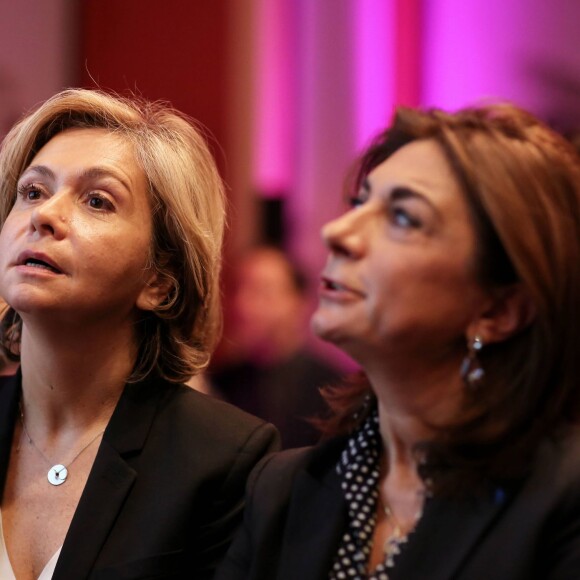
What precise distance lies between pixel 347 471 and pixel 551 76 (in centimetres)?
295

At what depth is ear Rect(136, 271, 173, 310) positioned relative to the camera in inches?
83.6

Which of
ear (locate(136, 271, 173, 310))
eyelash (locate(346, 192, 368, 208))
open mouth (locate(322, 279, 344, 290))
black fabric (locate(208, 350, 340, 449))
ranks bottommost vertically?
black fabric (locate(208, 350, 340, 449))

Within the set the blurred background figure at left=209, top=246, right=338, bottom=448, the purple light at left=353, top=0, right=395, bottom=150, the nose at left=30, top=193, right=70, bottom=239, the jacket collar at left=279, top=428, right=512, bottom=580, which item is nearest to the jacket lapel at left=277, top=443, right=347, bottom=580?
the jacket collar at left=279, top=428, right=512, bottom=580

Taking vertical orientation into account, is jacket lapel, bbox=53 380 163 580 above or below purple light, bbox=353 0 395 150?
below

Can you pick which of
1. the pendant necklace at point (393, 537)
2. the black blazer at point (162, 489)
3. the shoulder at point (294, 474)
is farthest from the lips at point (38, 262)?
the pendant necklace at point (393, 537)

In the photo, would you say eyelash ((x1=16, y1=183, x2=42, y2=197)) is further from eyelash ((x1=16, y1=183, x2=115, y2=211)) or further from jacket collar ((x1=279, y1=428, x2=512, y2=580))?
jacket collar ((x1=279, y1=428, x2=512, y2=580))

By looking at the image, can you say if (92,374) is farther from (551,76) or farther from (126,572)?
(551,76)

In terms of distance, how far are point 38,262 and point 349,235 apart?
73 cm

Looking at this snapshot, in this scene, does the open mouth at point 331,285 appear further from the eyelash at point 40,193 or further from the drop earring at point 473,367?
the eyelash at point 40,193

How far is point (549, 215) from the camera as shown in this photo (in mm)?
1433

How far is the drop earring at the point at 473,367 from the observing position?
1.50m

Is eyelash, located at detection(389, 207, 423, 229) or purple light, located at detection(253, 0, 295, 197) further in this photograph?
purple light, located at detection(253, 0, 295, 197)

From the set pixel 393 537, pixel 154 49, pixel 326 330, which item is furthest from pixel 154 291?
pixel 154 49

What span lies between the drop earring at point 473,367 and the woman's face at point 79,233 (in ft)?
2.61
